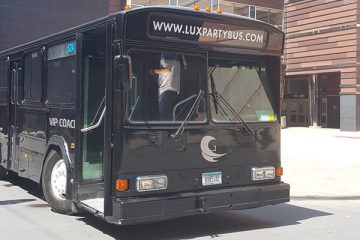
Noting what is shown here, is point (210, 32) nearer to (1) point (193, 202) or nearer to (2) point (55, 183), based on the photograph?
(1) point (193, 202)

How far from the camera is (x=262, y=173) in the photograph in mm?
7238

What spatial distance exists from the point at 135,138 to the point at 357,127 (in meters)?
30.7

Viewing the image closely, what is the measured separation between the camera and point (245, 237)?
268 inches

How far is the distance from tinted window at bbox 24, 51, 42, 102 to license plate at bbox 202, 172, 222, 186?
3330 mm

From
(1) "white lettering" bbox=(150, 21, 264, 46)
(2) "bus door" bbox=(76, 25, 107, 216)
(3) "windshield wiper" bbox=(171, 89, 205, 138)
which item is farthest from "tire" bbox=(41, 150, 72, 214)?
(1) "white lettering" bbox=(150, 21, 264, 46)

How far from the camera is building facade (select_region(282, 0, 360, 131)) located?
34.3 meters

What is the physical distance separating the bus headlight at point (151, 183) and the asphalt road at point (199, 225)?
875 millimetres

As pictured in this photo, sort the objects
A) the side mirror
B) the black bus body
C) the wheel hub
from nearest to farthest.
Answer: the side mirror → the black bus body → the wheel hub

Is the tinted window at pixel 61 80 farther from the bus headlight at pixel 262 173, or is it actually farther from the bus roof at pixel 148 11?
the bus headlight at pixel 262 173

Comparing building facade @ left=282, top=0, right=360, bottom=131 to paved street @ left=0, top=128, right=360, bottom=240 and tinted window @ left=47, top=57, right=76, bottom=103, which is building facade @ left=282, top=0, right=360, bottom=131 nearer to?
paved street @ left=0, top=128, right=360, bottom=240

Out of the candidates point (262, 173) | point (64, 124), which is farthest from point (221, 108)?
point (64, 124)

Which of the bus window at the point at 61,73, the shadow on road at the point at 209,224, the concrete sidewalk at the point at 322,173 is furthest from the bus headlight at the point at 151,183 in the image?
the concrete sidewalk at the point at 322,173

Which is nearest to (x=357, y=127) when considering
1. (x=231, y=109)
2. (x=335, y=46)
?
(x=335, y=46)

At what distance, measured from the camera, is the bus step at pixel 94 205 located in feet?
21.0
